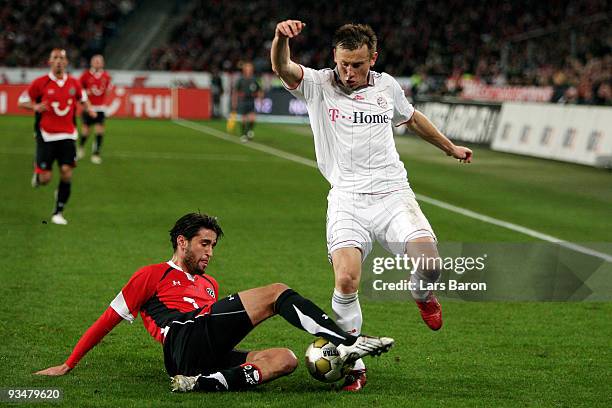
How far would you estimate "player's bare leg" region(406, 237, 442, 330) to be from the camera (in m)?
6.75

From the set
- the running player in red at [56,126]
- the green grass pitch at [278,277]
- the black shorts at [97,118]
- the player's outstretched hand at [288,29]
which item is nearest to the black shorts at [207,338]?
the green grass pitch at [278,277]

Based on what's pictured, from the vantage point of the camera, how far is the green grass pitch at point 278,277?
6641 millimetres

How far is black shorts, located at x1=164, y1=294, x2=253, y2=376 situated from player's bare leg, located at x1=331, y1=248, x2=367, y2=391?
2.03 feet

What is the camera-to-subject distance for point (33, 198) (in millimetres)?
16766

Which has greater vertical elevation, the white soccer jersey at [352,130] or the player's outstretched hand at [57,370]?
the white soccer jersey at [352,130]

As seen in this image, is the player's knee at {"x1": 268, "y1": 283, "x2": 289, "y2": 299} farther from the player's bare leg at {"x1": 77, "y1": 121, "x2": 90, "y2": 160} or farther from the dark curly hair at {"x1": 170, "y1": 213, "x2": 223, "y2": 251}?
the player's bare leg at {"x1": 77, "y1": 121, "x2": 90, "y2": 160}

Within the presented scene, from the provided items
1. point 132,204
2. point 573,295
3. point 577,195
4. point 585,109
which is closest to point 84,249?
point 132,204

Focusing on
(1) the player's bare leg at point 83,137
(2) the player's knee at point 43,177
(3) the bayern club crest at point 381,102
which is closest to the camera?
(3) the bayern club crest at point 381,102

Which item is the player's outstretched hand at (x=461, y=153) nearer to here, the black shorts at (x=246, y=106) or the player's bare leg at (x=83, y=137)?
the player's bare leg at (x=83, y=137)

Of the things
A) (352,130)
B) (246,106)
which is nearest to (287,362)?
(352,130)

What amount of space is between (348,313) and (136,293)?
1.31m

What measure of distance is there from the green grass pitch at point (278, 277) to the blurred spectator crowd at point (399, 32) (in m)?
20.9

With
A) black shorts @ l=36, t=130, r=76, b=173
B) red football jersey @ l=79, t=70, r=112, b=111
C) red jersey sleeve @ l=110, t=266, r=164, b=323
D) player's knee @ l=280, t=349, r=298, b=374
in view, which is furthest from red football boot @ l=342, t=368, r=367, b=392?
red football jersey @ l=79, t=70, r=112, b=111

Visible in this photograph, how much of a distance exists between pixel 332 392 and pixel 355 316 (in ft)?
1.59
